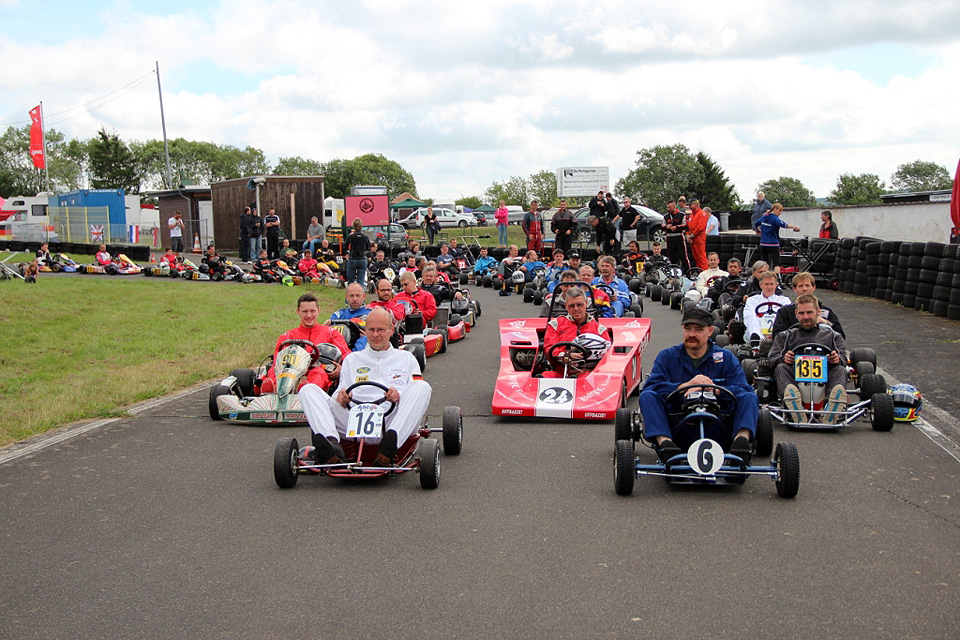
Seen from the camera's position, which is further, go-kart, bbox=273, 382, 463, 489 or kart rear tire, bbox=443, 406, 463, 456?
kart rear tire, bbox=443, 406, 463, 456

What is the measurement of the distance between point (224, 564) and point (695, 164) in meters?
70.2

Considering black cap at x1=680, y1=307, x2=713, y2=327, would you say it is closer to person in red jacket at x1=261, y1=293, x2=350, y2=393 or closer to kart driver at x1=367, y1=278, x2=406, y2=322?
person in red jacket at x1=261, y1=293, x2=350, y2=393

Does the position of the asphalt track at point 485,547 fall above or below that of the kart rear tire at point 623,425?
below

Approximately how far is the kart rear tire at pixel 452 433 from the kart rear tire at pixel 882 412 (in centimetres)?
339

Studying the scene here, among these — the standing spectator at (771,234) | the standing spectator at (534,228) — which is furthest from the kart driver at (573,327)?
the standing spectator at (534,228)

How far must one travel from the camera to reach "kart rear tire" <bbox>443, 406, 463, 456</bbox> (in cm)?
714

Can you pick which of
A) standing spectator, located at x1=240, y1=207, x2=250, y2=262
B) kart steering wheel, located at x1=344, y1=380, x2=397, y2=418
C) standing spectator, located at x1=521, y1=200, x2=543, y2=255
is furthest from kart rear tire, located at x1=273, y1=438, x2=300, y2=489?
standing spectator, located at x1=240, y1=207, x2=250, y2=262

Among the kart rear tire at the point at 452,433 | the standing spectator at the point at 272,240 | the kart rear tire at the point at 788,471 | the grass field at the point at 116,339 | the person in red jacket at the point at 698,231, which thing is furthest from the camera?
the standing spectator at the point at 272,240

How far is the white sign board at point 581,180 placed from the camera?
4422 centimetres

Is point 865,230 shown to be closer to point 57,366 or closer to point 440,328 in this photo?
point 440,328

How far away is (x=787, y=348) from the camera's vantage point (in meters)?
8.35

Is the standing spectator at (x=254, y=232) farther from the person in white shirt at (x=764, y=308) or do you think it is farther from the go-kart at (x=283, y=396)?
the person in white shirt at (x=764, y=308)

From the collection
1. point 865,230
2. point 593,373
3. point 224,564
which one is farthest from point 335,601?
point 865,230

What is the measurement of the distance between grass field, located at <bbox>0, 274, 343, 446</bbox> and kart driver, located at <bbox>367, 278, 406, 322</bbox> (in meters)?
2.01
